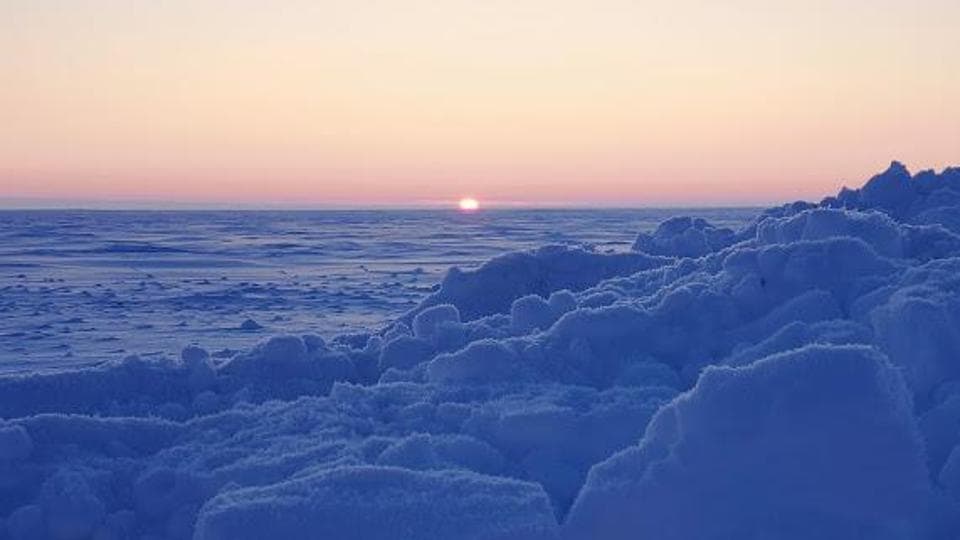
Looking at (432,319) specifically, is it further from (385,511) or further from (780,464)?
(780,464)

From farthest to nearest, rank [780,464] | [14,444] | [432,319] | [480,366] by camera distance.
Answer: [432,319] → [480,366] → [14,444] → [780,464]

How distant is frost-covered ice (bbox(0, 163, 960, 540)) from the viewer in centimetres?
271

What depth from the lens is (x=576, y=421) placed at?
3420 millimetres

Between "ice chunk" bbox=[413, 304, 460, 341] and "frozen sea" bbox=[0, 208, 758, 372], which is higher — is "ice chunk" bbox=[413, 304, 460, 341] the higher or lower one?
the higher one

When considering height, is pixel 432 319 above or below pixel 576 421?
above

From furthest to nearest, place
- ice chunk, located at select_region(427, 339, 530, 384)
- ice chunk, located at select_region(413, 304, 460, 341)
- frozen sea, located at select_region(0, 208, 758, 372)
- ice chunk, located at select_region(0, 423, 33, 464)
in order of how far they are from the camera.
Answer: frozen sea, located at select_region(0, 208, 758, 372) → ice chunk, located at select_region(413, 304, 460, 341) → ice chunk, located at select_region(427, 339, 530, 384) → ice chunk, located at select_region(0, 423, 33, 464)

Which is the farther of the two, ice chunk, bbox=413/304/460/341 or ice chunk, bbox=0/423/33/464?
ice chunk, bbox=413/304/460/341

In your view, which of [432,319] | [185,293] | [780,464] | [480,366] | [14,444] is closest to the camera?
[780,464]

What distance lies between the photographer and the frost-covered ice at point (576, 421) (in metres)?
2.71

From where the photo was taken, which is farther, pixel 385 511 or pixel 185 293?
pixel 185 293

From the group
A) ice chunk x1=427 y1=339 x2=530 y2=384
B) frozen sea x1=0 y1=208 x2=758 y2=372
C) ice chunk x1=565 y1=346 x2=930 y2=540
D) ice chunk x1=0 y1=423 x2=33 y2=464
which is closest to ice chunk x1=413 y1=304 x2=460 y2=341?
ice chunk x1=427 y1=339 x2=530 y2=384

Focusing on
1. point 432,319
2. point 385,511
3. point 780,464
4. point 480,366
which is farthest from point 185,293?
point 780,464

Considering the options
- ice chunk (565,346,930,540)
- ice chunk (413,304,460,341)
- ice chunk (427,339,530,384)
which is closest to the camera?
ice chunk (565,346,930,540)

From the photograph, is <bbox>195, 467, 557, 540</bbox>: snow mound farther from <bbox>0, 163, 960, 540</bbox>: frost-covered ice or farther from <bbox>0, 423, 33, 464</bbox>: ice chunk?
<bbox>0, 423, 33, 464</bbox>: ice chunk
